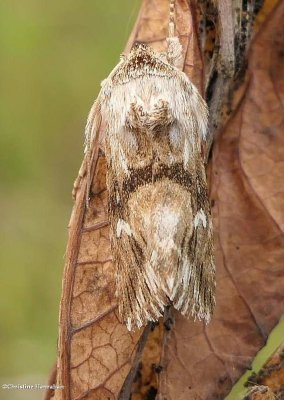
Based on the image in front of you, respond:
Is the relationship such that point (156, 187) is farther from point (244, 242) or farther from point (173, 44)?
point (173, 44)

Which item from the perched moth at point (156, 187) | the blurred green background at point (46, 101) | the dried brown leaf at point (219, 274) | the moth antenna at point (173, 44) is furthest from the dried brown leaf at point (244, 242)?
the blurred green background at point (46, 101)

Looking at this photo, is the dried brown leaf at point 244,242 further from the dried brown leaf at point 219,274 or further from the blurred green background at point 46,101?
the blurred green background at point 46,101

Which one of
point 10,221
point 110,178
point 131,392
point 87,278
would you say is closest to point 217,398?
point 131,392

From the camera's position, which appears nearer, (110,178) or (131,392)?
(131,392)

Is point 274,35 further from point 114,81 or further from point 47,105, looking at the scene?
point 47,105

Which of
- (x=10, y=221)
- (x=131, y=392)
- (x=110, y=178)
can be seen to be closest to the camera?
(x=131, y=392)
